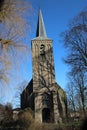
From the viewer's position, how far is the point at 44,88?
42.9 meters

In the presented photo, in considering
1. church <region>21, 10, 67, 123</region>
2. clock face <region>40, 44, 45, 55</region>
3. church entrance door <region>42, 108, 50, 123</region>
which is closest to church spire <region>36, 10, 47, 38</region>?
church <region>21, 10, 67, 123</region>

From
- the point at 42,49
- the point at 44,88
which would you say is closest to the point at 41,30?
the point at 42,49

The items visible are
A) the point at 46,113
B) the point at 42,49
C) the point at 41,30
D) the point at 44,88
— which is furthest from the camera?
the point at 41,30

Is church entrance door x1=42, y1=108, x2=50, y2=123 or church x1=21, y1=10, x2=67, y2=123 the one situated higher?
church x1=21, y1=10, x2=67, y2=123

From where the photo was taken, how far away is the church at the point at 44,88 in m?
41.2

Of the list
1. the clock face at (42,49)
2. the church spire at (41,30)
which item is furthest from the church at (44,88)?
the church spire at (41,30)

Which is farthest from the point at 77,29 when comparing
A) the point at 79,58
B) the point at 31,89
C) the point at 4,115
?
the point at 31,89

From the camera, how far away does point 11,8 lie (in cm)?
704

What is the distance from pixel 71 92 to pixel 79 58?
14.3m

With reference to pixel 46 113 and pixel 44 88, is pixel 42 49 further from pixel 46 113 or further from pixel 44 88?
pixel 46 113

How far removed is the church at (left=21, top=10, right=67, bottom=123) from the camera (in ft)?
135

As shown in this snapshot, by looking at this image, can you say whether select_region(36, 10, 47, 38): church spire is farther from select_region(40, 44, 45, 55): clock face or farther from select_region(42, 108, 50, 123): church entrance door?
select_region(42, 108, 50, 123): church entrance door

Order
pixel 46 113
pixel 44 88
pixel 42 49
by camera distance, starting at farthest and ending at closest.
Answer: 1. pixel 42 49
2. pixel 44 88
3. pixel 46 113

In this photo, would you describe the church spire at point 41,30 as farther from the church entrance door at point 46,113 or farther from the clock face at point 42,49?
the church entrance door at point 46,113
